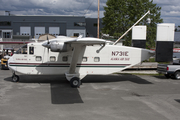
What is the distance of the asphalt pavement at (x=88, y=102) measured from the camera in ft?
28.0

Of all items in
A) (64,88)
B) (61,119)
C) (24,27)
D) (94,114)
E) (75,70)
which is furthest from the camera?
(24,27)

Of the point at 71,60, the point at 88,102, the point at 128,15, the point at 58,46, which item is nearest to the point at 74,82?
the point at 71,60

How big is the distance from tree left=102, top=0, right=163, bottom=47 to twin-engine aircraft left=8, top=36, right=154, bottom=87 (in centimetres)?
2008

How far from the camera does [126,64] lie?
16.1 m

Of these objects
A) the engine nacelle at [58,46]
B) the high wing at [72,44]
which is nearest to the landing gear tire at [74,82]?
the high wing at [72,44]

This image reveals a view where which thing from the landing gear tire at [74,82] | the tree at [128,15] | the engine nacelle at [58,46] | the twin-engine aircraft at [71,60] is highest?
the tree at [128,15]

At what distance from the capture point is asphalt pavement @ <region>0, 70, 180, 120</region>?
855 cm

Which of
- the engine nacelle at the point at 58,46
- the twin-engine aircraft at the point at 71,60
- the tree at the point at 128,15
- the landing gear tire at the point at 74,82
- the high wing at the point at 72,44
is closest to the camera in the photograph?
the high wing at the point at 72,44

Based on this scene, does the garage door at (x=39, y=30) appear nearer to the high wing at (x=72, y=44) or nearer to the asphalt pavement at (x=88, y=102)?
the asphalt pavement at (x=88, y=102)

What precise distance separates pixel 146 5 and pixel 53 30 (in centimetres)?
3819

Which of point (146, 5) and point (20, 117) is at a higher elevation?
point (146, 5)

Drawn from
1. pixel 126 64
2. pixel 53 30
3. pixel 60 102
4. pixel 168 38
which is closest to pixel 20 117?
pixel 60 102

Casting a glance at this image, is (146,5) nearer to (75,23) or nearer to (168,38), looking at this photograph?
(168,38)

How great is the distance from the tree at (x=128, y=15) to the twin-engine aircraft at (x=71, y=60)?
2008 cm
